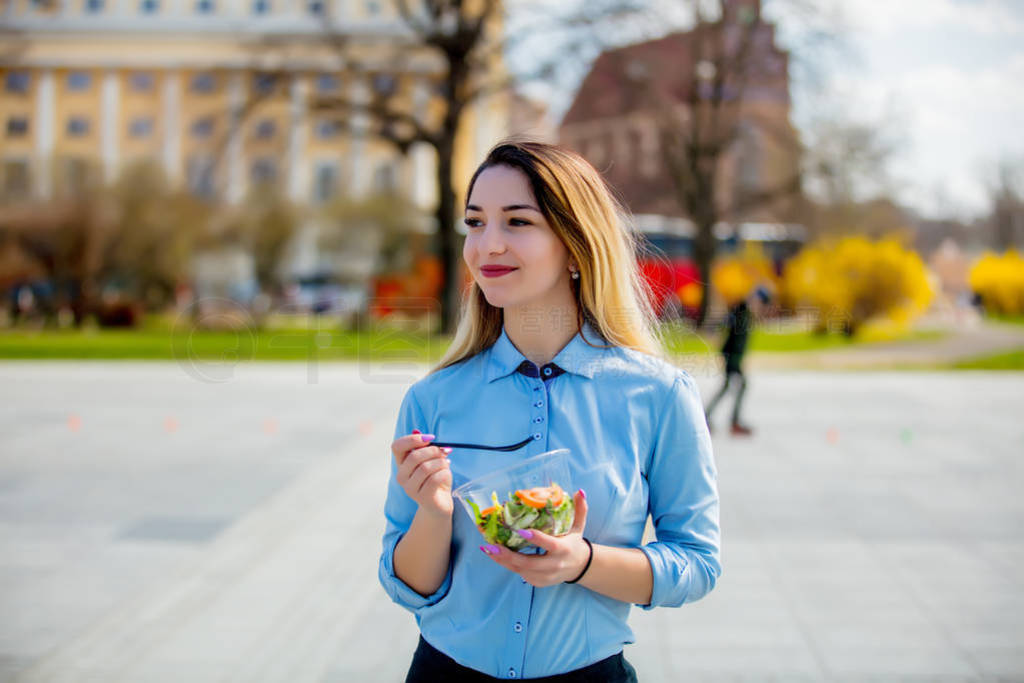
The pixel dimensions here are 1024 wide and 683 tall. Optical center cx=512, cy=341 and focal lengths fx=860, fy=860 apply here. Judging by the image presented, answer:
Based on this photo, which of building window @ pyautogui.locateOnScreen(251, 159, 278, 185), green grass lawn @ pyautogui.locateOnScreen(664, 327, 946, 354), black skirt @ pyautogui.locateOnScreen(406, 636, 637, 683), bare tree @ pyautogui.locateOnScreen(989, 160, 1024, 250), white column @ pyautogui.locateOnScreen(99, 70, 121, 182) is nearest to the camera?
black skirt @ pyautogui.locateOnScreen(406, 636, 637, 683)

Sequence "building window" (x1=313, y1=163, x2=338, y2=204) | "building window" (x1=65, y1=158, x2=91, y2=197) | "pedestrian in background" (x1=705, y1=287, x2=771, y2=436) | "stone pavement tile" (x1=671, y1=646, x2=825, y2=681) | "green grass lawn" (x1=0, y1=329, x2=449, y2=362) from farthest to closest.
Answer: "building window" (x1=313, y1=163, x2=338, y2=204) < "building window" (x1=65, y1=158, x2=91, y2=197) < "green grass lawn" (x1=0, y1=329, x2=449, y2=362) < "pedestrian in background" (x1=705, y1=287, x2=771, y2=436) < "stone pavement tile" (x1=671, y1=646, x2=825, y2=681)

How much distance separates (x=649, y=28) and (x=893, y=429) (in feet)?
45.9

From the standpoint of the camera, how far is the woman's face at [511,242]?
1730 millimetres

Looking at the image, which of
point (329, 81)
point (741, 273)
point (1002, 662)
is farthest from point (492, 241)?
point (329, 81)

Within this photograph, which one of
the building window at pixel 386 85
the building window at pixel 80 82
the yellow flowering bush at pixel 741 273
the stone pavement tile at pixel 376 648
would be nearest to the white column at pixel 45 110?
the building window at pixel 80 82

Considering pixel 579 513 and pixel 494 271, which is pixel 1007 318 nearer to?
pixel 494 271

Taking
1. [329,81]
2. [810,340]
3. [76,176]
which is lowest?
[810,340]

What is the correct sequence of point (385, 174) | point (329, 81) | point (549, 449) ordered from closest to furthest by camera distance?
point (549, 449)
point (329, 81)
point (385, 174)

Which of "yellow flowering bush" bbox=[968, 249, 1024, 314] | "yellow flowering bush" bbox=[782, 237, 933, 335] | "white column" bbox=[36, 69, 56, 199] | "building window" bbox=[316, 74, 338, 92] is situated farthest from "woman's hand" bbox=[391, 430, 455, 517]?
"white column" bbox=[36, 69, 56, 199]

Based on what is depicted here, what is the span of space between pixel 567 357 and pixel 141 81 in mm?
68070

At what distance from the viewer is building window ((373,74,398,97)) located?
21.5 m

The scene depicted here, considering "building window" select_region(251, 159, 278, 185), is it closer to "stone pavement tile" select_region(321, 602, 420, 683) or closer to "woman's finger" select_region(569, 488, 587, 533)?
"stone pavement tile" select_region(321, 602, 420, 683)

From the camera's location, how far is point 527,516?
1.49 m

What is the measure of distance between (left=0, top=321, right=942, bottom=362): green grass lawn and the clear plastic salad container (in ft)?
52.2
